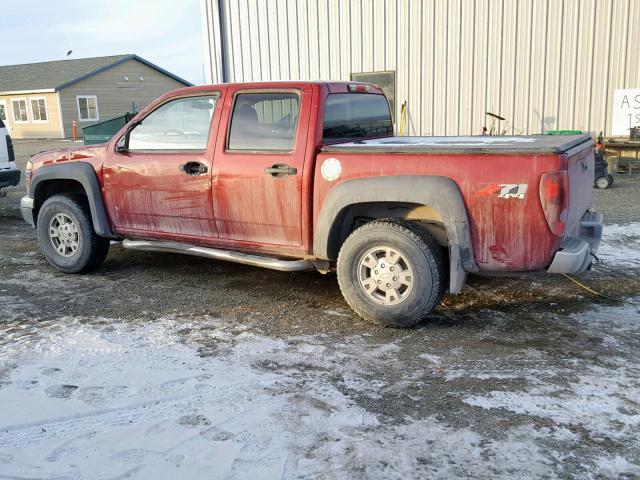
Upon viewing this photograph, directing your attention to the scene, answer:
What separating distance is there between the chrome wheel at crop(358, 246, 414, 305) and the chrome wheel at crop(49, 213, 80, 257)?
10.1 feet

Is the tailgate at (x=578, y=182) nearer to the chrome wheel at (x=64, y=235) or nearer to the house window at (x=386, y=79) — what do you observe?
the chrome wheel at (x=64, y=235)

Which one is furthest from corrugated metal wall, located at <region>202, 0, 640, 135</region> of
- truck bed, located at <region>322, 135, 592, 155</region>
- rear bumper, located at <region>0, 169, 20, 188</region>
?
truck bed, located at <region>322, 135, 592, 155</region>

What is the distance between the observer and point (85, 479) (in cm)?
272

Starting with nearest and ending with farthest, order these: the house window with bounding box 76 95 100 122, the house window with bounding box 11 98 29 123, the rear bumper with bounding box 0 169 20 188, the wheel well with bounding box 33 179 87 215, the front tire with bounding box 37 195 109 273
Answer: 1. the front tire with bounding box 37 195 109 273
2. the wheel well with bounding box 33 179 87 215
3. the rear bumper with bounding box 0 169 20 188
4. the house window with bounding box 76 95 100 122
5. the house window with bounding box 11 98 29 123

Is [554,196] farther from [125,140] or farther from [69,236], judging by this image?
[69,236]

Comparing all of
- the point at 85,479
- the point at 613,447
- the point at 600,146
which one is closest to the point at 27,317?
the point at 85,479

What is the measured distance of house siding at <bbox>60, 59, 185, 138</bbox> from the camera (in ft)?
120

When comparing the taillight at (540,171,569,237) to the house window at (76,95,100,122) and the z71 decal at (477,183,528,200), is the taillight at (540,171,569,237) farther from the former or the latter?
the house window at (76,95,100,122)

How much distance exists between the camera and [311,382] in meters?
3.64

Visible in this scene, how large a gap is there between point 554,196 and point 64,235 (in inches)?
181

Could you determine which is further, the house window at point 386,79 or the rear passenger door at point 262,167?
the house window at point 386,79

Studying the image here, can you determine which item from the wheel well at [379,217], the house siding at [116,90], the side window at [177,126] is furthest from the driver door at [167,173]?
the house siding at [116,90]

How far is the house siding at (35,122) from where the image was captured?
3638 centimetres

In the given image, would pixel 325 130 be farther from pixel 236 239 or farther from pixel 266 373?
pixel 266 373
